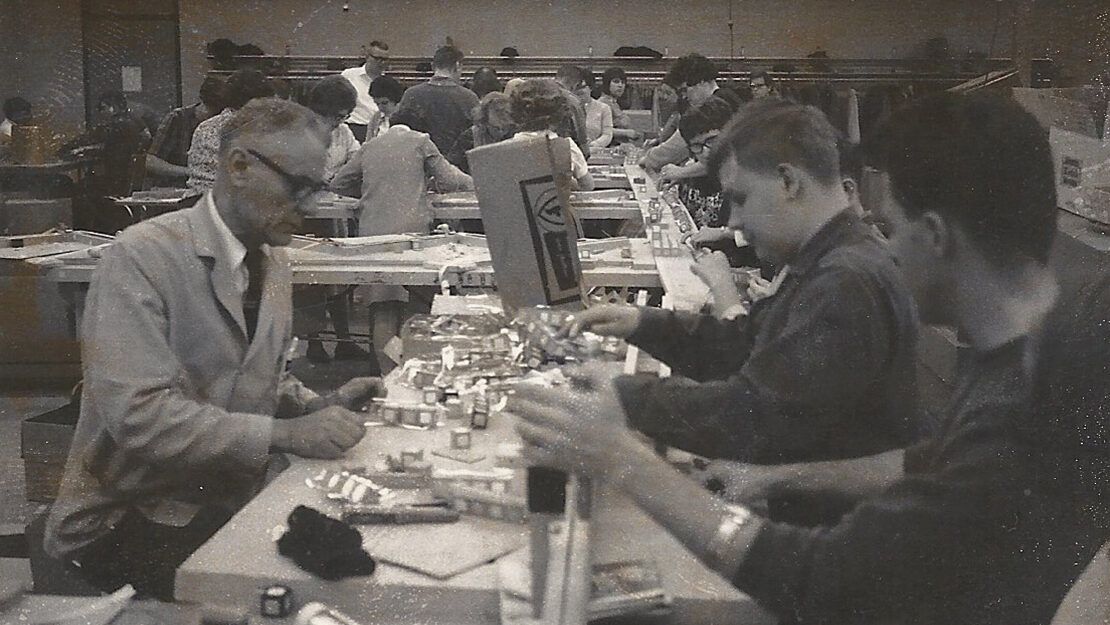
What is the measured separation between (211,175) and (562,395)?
0.59m

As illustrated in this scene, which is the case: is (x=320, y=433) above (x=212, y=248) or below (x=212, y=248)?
below

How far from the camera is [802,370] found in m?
1.73

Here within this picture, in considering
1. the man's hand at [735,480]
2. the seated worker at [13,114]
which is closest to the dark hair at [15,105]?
the seated worker at [13,114]

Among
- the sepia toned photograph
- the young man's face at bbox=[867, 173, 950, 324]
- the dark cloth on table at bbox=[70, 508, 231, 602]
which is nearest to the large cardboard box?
the sepia toned photograph

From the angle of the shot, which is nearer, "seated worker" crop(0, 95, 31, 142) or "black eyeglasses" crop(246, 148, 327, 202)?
"black eyeglasses" crop(246, 148, 327, 202)

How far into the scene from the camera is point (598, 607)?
1.74 metres

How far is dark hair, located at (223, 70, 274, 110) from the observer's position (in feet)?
5.48

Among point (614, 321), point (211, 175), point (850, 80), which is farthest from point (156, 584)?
point (850, 80)

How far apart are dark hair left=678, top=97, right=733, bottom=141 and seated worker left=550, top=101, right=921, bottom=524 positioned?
1.2 inches

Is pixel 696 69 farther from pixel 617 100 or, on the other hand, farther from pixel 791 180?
pixel 791 180

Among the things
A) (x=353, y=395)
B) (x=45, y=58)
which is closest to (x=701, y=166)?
(x=353, y=395)

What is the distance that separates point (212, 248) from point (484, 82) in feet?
1.53

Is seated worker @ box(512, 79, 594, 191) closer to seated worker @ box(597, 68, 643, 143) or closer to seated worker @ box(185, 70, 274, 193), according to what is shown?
seated worker @ box(597, 68, 643, 143)

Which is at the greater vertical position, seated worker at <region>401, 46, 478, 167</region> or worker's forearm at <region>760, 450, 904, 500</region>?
seated worker at <region>401, 46, 478, 167</region>
